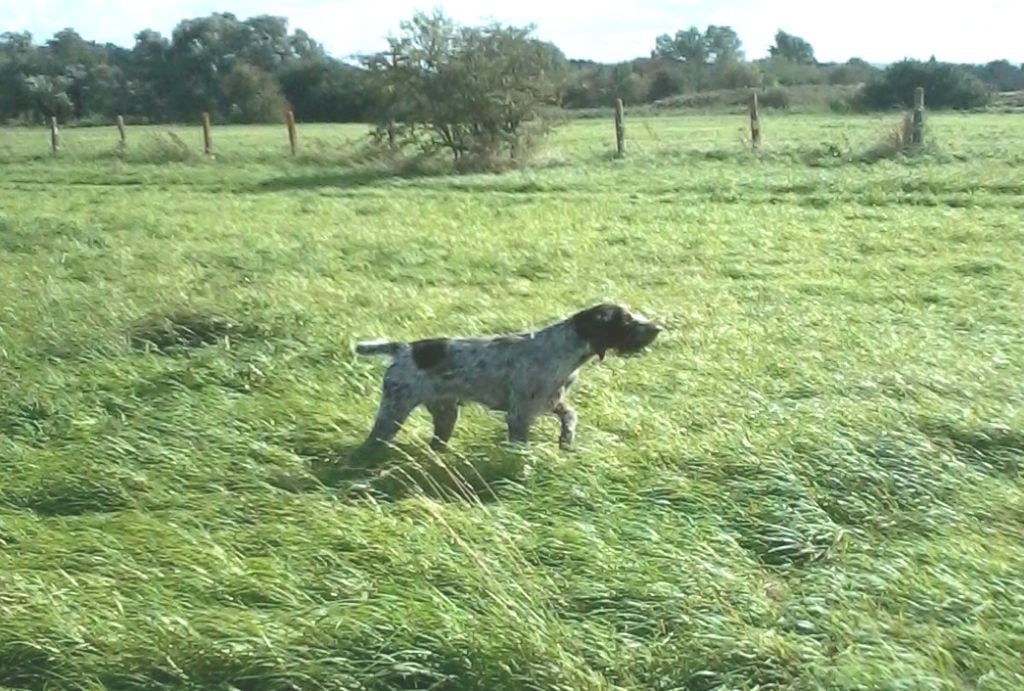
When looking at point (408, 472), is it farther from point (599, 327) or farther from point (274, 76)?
point (274, 76)

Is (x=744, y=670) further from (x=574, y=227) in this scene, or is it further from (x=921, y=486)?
(x=574, y=227)

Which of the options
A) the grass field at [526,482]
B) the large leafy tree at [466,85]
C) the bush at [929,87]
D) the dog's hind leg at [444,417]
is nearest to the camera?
the grass field at [526,482]

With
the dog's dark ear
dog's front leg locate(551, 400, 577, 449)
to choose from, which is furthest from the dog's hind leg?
the dog's dark ear

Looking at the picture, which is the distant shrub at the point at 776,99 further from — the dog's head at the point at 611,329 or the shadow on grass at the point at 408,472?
the shadow on grass at the point at 408,472

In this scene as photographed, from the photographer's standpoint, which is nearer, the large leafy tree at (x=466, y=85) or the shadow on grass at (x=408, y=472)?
the shadow on grass at (x=408, y=472)

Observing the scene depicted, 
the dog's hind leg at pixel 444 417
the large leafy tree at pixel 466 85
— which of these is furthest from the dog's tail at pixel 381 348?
the large leafy tree at pixel 466 85

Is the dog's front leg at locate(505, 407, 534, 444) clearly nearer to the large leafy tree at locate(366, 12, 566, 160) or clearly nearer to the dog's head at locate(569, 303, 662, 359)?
the dog's head at locate(569, 303, 662, 359)

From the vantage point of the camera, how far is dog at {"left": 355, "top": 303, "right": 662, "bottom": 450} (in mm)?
7020

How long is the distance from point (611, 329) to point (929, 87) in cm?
5444

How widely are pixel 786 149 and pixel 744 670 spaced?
24231mm

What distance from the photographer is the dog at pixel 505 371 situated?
7.02 m

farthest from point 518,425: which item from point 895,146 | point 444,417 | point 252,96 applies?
point 252,96

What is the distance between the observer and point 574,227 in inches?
648

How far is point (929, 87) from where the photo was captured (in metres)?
56.9
